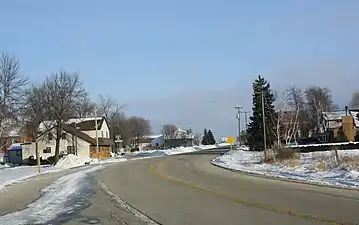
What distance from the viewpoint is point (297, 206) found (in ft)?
49.1

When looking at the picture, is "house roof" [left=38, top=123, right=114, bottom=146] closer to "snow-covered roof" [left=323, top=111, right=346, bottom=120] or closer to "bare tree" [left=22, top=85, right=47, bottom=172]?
"bare tree" [left=22, top=85, right=47, bottom=172]

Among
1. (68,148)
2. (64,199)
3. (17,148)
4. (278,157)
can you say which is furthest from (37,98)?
(64,199)

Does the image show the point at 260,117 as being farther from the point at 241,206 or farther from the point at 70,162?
the point at 241,206

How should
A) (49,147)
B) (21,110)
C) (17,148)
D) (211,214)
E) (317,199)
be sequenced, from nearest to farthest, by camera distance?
(211,214)
(317,199)
(21,110)
(49,147)
(17,148)

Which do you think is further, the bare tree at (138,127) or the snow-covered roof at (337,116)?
the bare tree at (138,127)

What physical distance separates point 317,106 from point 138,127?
236 ft

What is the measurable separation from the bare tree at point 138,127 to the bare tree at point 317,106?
196ft

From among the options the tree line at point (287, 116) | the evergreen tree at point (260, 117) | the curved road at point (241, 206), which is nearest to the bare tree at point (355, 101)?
the tree line at point (287, 116)

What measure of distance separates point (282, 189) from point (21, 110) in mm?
40917

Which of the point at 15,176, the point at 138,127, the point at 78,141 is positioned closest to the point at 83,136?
the point at 78,141

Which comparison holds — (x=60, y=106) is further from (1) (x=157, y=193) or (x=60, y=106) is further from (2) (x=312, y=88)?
(2) (x=312, y=88)

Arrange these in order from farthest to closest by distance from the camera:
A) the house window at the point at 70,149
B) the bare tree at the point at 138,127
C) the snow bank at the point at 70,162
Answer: the bare tree at the point at 138,127
the house window at the point at 70,149
the snow bank at the point at 70,162

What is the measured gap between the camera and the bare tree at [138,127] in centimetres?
16662

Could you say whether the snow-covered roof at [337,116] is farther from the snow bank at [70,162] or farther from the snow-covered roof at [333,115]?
the snow bank at [70,162]
